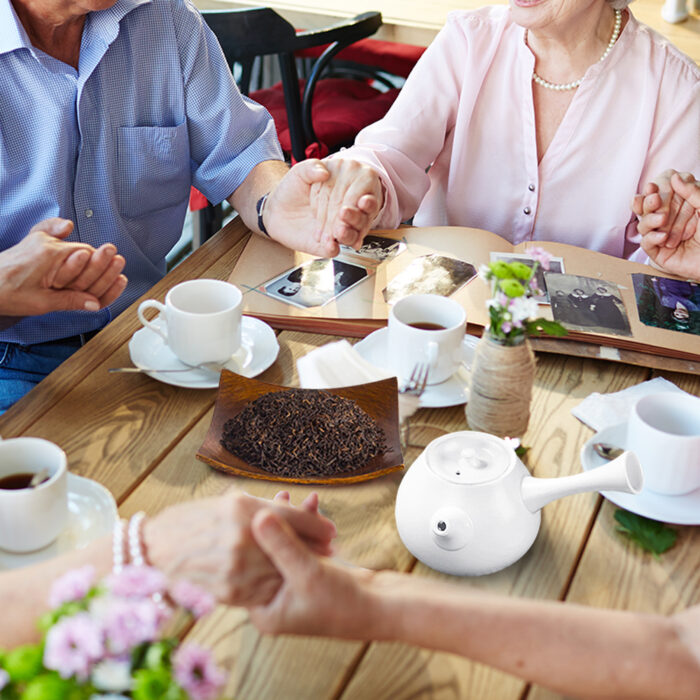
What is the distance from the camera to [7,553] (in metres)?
0.86

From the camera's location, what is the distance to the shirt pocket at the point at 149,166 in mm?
1557

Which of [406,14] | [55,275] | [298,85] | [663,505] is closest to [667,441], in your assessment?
[663,505]

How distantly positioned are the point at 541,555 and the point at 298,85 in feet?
7.11

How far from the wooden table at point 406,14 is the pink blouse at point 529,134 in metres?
1.46

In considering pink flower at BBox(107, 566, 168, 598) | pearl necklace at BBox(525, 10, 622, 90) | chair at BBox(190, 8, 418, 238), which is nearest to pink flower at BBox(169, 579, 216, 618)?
pink flower at BBox(107, 566, 168, 598)

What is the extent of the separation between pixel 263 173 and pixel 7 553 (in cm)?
97

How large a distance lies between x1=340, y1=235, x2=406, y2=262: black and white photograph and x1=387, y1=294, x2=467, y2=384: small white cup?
303 millimetres

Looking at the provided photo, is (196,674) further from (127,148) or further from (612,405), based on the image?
(127,148)

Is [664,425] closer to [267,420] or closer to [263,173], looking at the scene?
[267,420]

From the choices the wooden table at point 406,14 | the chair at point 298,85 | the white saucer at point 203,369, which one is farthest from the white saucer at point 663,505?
the wooden table at point 406,14

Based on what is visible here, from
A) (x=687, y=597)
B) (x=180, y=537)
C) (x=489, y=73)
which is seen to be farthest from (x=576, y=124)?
(x=180, y=537)

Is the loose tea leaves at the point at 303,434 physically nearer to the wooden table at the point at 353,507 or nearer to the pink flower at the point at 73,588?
the wooden table at the point at 353,507

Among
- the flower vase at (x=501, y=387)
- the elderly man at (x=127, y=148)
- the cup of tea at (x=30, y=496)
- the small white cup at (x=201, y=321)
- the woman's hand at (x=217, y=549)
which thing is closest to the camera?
the woman's hand at (x=217, y=549)

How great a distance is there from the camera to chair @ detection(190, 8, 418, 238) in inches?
99.1
